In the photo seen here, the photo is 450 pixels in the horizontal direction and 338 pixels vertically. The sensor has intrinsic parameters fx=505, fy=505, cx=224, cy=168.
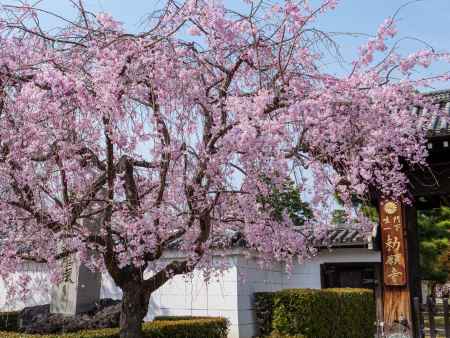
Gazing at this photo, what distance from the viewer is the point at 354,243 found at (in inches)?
571

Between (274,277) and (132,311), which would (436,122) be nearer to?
(132,311)

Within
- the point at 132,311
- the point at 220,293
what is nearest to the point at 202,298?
the point at 220,293

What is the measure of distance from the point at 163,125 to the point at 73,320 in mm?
5470

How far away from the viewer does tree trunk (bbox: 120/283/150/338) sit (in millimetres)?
5957

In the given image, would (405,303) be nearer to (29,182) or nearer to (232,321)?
(232,321)

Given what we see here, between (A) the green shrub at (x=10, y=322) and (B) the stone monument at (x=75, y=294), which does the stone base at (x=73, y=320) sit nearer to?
(B) the stone monument at (x=75, y=294)

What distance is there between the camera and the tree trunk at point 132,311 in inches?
235

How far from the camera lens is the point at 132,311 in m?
5.97

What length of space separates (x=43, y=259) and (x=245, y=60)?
3.28 meters

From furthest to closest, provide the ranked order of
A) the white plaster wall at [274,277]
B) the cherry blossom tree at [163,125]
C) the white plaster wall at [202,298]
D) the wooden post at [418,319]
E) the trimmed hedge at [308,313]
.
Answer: the white plaster wall at [274,277], the white plaster wall at [202,298], the trimmed hedge at [308,313], the wooden post at [418,319], the cherry blossom tree at [163,125]

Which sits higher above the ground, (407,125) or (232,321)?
(407,125)

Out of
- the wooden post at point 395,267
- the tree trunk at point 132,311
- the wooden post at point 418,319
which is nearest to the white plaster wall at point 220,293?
the wooden post at point 395,267

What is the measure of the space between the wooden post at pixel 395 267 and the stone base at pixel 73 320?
4.63 meters

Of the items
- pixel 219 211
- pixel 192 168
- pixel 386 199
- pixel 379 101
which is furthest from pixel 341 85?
pixel 386 199
